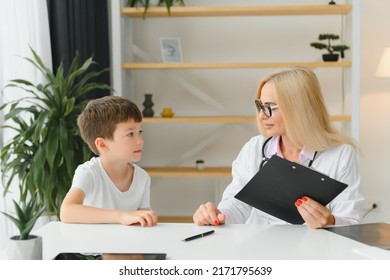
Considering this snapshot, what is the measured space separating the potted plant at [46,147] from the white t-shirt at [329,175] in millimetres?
1157

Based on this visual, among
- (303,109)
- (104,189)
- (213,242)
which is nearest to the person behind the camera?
(213,242)

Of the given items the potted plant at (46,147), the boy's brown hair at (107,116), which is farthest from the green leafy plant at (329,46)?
the boy's brown hair at (107,116)

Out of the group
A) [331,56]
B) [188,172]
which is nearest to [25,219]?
[188,172]


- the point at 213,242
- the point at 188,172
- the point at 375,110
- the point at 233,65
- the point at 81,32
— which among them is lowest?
the point at 188,172

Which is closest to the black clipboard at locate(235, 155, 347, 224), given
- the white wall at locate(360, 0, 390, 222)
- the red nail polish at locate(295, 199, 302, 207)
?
the red nail polish at locate(295, 199, 302, 207)

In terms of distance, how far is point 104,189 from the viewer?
2.07 meters

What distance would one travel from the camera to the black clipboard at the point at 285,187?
157 cm

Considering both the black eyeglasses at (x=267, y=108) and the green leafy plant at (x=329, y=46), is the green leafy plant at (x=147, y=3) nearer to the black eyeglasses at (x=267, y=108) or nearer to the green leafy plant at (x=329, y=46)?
the green leafy plant at (x=329, y=46)

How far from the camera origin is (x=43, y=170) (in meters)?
2.87

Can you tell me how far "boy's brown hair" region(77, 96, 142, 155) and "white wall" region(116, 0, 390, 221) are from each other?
1800mm

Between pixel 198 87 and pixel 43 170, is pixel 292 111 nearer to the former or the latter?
pixel 43 170

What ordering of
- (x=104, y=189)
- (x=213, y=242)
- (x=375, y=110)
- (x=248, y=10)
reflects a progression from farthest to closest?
(x=375, y=110) < (x=248, y=10) < (x=104, y=189) < (x=213, y=242)

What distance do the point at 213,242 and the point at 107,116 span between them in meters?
0.83

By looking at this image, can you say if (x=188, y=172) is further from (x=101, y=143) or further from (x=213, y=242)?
(x=213, y=242)
